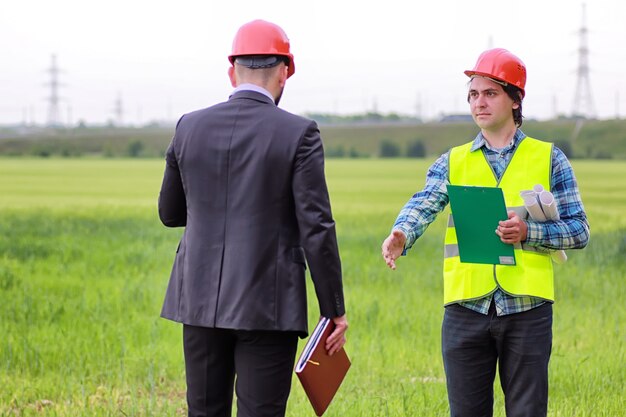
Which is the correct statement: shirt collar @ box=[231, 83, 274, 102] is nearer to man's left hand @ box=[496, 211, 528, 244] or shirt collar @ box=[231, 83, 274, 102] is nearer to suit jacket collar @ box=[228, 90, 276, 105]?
suit jacket collar @ box=[228, 90, 276, 105]

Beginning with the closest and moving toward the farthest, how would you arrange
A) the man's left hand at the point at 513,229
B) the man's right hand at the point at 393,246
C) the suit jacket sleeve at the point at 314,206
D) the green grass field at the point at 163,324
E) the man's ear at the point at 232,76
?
1. the suit jacket sleeve at the point at 314,206
2. the man's ear at the point at 232,76
3. the man's left hand at the point at 513,229
4. the man's right hand at the point at 393,246
5. the green grass field at the point at 163,324

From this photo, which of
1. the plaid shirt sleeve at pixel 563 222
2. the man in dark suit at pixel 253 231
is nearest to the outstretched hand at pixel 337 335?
the man in dark suit at pixel 253 231

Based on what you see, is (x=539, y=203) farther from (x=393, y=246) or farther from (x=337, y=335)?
(x=337, y=335)

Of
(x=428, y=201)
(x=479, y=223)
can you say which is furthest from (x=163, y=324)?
(x=479, y=223)

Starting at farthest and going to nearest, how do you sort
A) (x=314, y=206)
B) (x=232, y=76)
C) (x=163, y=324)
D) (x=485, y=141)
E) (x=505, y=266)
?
(x=163, y=324) < (x=485, y=141) < (x=505, y=266) < (x=232, y=76) < (x=314, y=206)

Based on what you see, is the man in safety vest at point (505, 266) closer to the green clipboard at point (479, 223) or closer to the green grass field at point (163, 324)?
the green clipboard at point (479, 223)

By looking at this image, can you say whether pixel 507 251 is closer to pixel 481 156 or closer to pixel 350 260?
pixel 481 156

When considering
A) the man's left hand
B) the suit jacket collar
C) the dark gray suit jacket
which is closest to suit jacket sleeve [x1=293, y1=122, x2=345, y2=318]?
the dark gray suit jacket

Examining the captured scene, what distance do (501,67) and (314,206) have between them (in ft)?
3.70

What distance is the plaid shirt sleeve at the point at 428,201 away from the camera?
13.6ft

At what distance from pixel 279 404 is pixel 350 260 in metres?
9.76

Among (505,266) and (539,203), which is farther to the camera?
(505,266)

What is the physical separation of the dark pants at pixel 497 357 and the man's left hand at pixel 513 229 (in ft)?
1.03

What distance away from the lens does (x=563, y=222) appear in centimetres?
396
